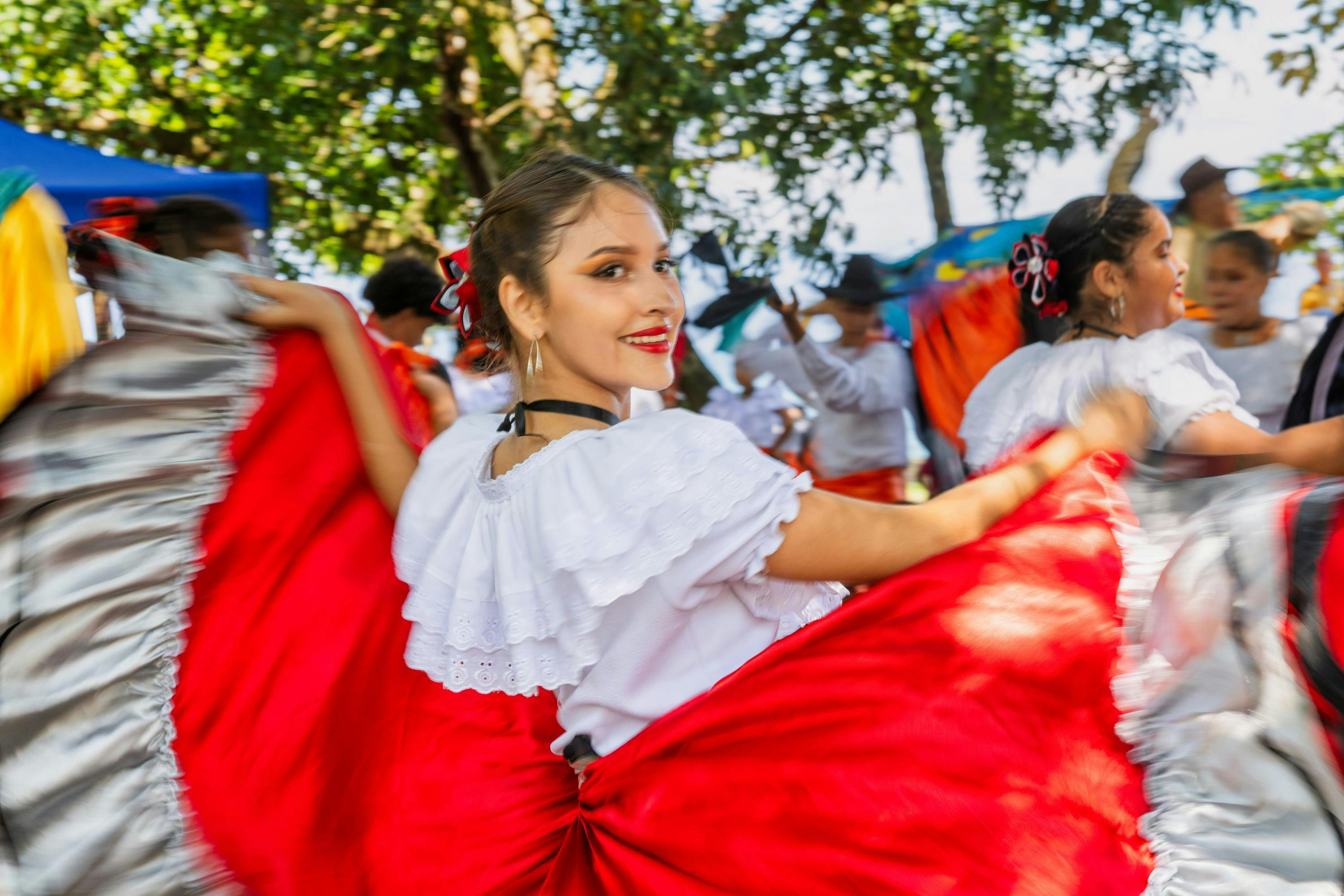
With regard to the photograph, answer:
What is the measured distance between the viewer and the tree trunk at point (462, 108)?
305 inches

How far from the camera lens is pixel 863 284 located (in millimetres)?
5504

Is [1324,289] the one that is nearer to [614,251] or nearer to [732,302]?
[732,302]

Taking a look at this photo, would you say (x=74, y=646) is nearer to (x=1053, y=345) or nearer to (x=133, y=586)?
(x=133, y=586)

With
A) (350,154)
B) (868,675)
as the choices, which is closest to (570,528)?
(868,675)

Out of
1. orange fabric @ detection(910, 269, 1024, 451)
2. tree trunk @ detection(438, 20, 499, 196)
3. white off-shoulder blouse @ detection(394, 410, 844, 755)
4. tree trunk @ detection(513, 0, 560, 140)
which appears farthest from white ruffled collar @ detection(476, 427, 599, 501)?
tree trunk @ detection(438, 20, 499, 196)

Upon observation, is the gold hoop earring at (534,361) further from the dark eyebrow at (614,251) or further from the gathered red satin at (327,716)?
the gathered red satin at (327,716)

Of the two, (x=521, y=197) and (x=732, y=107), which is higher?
(x=732, y=107)

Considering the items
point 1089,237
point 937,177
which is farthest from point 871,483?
point 937,177

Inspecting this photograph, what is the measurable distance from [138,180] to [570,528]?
4872 mm

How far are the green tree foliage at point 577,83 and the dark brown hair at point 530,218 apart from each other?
4.67 meters

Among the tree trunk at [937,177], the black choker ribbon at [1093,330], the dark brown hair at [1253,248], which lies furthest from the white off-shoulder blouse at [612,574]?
the tree trunk at [937,177]

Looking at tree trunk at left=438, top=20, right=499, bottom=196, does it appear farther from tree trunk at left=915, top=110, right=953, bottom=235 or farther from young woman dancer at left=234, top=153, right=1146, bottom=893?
young woman dancer at left=234, top=153, right=1146, bottom=893

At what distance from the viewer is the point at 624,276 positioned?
1714 mm

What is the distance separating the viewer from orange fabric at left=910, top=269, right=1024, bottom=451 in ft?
14.8
